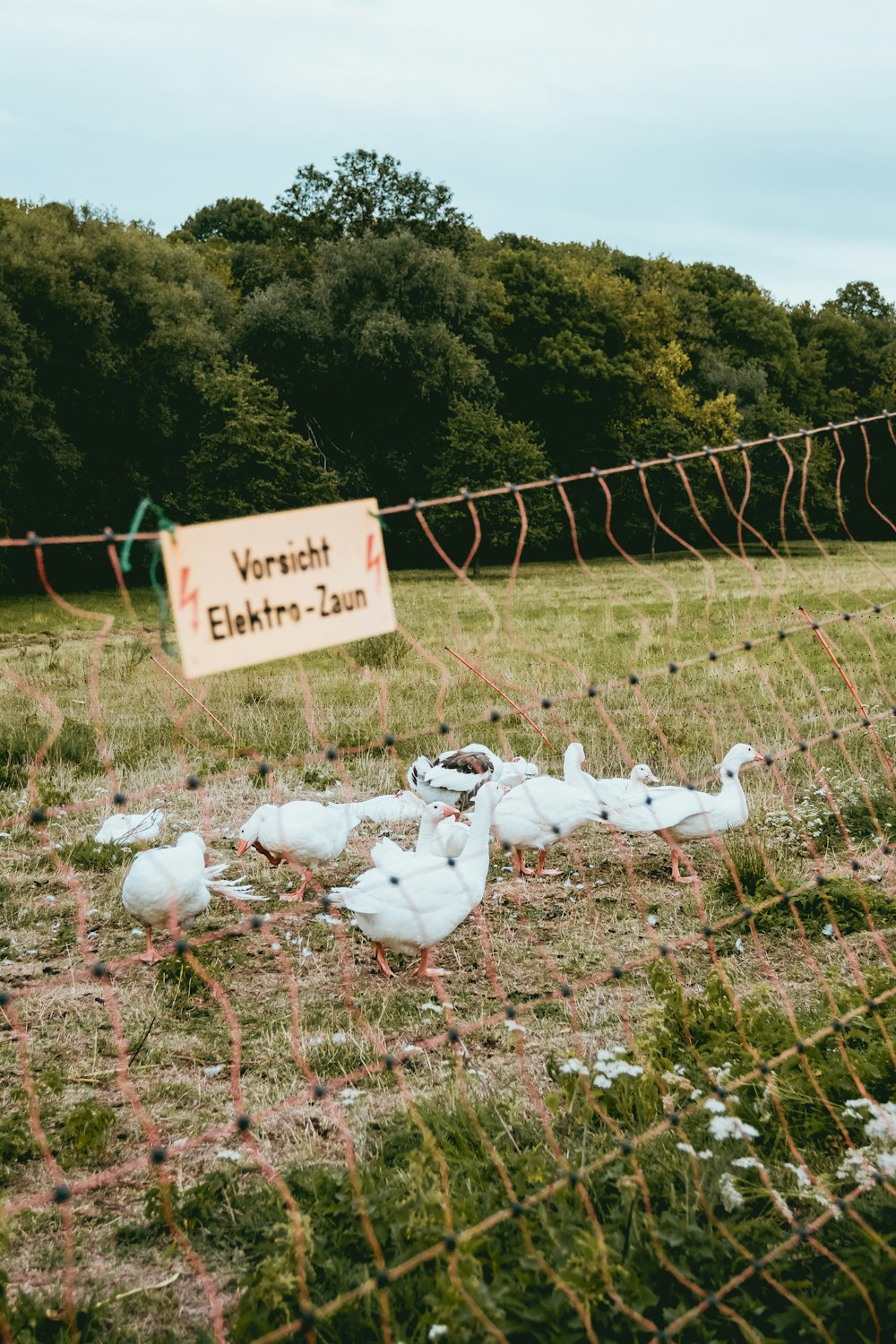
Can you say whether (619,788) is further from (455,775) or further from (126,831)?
(126,831)

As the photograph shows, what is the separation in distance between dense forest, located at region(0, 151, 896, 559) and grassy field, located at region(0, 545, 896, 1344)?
21489 millimetres

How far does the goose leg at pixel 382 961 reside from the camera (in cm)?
540

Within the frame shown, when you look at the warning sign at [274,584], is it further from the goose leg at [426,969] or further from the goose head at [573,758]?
the goose head at [573,758]

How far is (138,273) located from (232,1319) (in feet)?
96.6

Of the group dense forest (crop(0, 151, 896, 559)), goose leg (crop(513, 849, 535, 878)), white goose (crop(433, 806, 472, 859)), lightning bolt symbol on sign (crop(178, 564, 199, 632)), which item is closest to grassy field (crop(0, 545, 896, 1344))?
goose leg (crop(513, 849, 535, 878))

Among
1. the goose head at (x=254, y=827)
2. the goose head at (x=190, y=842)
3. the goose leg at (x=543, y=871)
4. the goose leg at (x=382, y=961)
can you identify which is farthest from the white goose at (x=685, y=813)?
the goose head at (x=190, y=842)

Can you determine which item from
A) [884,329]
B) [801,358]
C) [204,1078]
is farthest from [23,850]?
[884,329]

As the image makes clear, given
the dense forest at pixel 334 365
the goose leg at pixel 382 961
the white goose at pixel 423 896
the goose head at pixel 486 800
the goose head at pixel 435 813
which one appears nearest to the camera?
the white goose at pixel 423 896

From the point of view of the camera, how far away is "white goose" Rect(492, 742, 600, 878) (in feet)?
20.6

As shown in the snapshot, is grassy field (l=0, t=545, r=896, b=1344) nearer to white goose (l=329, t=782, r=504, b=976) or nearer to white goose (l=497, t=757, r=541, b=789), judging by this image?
white goose (l=329, t=782, r=504, b=976)

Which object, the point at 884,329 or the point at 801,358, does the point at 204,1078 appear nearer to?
the point at 801,358

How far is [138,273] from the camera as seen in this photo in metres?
28.6


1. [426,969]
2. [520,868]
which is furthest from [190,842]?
[520,868]

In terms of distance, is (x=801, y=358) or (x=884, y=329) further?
(x=884, y=329)
